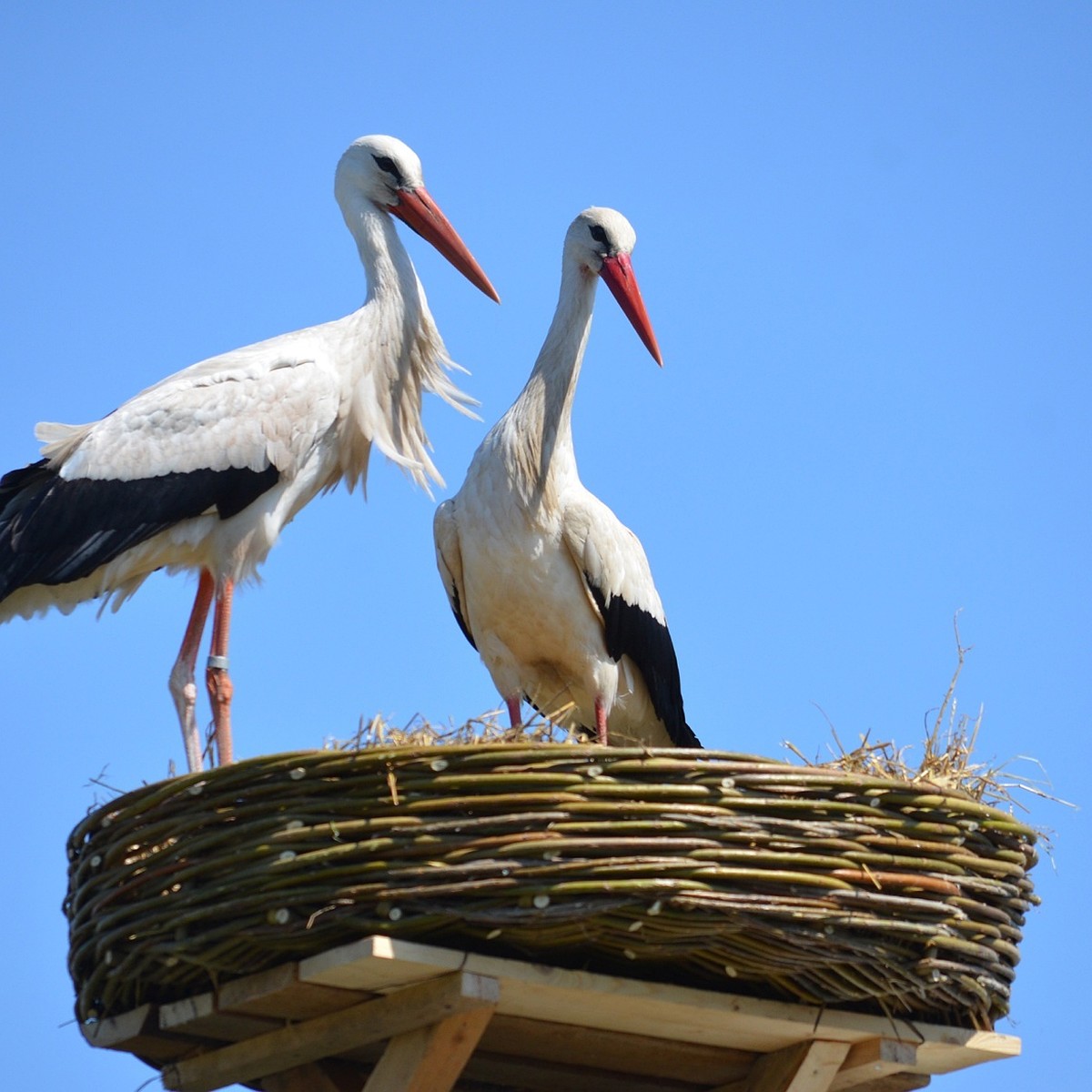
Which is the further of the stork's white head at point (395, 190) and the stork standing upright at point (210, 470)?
the stork's white head at point (395, 190)

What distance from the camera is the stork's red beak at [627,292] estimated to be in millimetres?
5172

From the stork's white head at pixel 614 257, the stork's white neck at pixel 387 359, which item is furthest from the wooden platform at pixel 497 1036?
the stork's white head at pixel 614 257

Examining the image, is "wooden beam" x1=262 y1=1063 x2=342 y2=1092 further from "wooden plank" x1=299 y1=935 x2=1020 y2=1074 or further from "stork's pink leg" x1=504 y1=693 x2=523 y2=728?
"stork's pink leg" x1=504 y1=693 x2=523 y2=728

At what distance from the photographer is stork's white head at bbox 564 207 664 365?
518cm

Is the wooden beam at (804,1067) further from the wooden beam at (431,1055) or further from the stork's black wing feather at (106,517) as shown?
the stork's black wing feather at (106,517)

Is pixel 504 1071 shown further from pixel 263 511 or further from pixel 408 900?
pixel 263 511

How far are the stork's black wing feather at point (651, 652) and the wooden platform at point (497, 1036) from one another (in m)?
1.42

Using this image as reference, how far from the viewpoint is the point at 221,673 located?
4.74 m

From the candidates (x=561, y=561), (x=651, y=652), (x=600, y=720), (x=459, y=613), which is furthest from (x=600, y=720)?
(x=459, y=613)

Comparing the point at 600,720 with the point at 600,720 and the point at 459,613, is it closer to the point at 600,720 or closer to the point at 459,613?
the point at 600,720

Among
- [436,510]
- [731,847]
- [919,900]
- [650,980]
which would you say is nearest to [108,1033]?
[650,980]

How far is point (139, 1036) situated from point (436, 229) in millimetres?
2610

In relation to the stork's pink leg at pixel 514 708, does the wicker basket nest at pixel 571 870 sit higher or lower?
lower

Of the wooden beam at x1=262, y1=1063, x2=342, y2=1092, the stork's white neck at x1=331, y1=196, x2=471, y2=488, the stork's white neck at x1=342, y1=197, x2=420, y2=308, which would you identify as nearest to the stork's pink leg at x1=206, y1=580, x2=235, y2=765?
the stork's white neck at x1=331, y1=196, x2=471, y2=488
